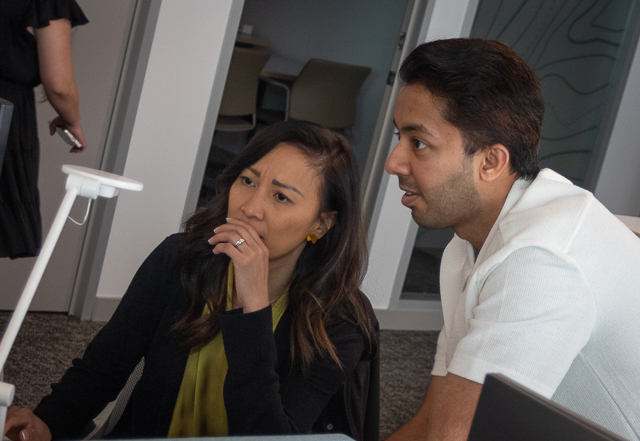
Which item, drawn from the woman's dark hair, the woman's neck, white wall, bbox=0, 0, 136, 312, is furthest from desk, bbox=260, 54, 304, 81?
the woman's neck

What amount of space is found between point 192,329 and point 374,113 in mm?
2493

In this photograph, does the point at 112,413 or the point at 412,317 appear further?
the point at 412,317

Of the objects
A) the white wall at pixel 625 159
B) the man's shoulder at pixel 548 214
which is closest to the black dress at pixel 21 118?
the man's shoulder at pixel 548 214

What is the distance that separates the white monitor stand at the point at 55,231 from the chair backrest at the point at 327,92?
2.81 meters

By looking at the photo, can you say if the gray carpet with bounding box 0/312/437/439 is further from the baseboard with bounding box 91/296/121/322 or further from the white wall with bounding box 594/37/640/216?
the white wall with bounding box 594/37/640/216

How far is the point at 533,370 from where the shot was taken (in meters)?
0.87

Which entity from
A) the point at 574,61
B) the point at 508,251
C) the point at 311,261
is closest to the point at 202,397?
the point at 311,261

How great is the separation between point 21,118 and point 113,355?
0.89m

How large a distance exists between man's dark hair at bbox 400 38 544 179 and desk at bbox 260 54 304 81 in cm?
214

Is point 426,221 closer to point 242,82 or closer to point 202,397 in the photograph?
point 202,397

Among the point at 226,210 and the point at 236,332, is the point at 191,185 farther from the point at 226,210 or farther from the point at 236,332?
the point at 236,332

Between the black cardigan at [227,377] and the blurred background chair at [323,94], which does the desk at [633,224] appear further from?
the blurred background chair at [323,94]

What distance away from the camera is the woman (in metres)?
1.19

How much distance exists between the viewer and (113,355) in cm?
127
